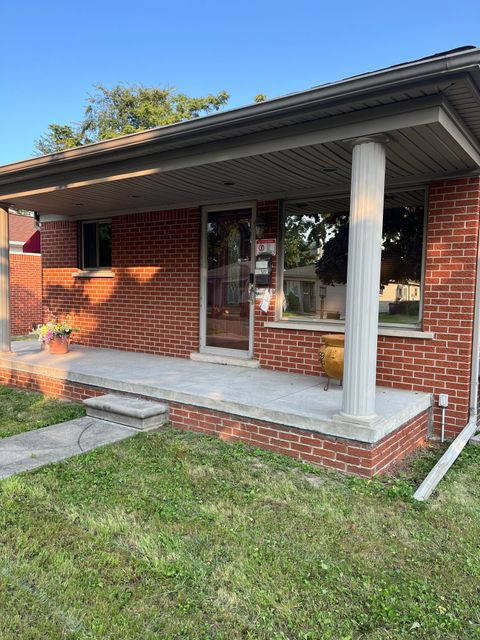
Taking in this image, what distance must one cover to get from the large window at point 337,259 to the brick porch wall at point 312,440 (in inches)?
53.0

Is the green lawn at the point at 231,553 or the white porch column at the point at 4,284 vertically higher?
the white porch column at the point at 4,284

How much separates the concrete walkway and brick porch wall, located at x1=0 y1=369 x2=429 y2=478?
62 cm

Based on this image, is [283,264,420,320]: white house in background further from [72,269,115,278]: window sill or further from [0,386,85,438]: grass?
[72,269,115,278]: window sill

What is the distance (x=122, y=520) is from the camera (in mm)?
2889

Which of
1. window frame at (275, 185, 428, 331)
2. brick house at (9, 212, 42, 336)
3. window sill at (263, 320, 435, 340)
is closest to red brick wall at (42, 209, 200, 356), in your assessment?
window frame at (275, 185, 428, 331)

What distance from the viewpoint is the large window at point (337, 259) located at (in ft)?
16.8

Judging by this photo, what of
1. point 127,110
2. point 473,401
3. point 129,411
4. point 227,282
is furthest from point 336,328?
point 127,110

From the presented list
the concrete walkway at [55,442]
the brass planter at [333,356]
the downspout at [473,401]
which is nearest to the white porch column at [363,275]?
the downspout at [473,401]

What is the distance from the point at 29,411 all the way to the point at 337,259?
3944 mm

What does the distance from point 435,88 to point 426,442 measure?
10.7 feet

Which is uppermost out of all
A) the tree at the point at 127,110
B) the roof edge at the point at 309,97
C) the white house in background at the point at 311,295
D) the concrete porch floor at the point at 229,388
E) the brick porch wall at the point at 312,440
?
the tree at the point at 127,110

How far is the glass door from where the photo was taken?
21.0 feet

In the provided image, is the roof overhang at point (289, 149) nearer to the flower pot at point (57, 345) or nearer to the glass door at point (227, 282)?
the glass door at point (227, 282)

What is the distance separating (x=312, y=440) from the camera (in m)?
3.86
